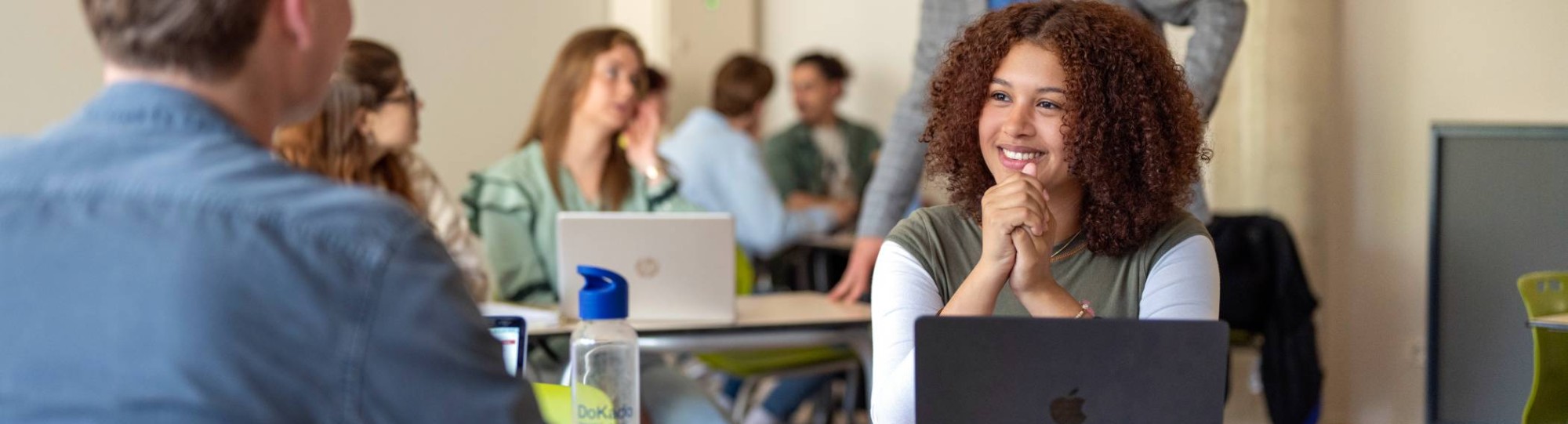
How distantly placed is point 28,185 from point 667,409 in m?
2.02

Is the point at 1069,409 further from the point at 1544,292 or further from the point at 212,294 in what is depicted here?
the point at 1544,292

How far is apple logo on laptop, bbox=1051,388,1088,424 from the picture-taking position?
3.92ft

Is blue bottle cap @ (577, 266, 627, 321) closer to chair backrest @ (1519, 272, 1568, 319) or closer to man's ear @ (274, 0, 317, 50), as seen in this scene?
man's ear @ (274, 0, 317, 50)

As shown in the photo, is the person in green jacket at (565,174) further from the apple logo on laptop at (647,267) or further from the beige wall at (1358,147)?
the beige wall at (1358,147)

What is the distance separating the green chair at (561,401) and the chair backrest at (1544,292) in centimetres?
146

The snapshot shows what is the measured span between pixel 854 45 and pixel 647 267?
399 centimetres

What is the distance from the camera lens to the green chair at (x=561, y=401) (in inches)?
55.9

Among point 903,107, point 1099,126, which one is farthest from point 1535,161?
point 903,107

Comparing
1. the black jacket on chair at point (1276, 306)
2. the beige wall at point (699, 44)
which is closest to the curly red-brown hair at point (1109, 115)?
the black jacket on chair at point (1276, 306)

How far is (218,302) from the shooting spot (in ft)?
2.52

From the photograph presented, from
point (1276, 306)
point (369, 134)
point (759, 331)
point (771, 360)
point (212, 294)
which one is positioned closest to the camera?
point (212, 294)

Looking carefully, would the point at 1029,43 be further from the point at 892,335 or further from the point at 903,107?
the point at 903,107

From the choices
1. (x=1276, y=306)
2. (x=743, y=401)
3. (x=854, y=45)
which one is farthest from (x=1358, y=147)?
(x=854, y=45)

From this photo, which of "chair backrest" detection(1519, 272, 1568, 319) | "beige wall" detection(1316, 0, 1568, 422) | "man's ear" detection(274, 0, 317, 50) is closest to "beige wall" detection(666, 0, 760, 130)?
"beige wall" detection(1316, 0, 1568, 422)
